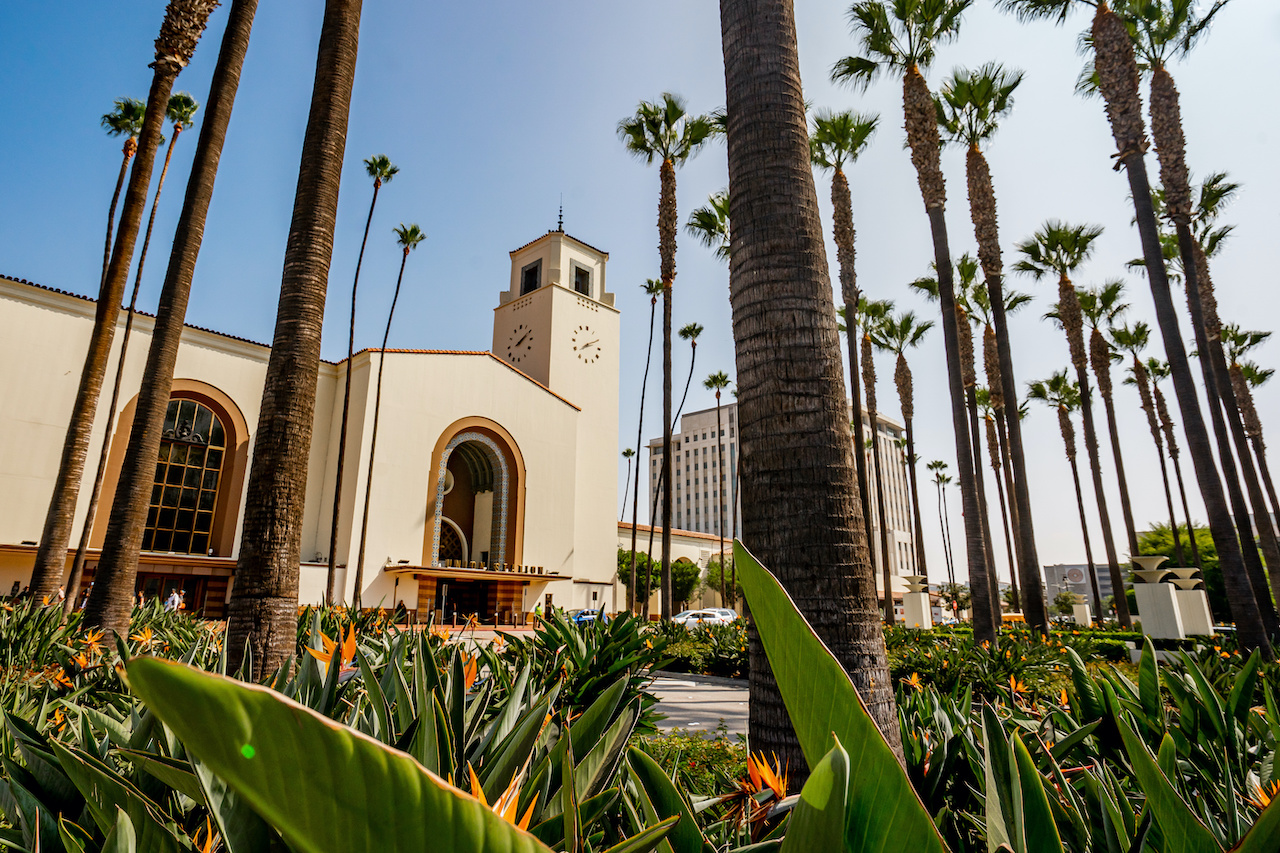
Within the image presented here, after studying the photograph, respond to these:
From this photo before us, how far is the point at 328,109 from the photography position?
6238 mm

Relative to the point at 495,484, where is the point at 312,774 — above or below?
below

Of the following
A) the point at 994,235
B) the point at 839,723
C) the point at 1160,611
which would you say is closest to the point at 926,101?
the point at 994,235

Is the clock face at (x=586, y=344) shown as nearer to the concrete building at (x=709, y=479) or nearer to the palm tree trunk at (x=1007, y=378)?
the palm tree trunk at (x=1007, y=378)

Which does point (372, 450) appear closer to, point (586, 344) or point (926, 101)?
point (586, 344)

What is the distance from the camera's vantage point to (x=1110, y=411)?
2442cm

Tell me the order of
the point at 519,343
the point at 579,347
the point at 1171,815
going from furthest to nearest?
1. the point at 519,343
2. the point at 579,347
3. the point at 1171,815

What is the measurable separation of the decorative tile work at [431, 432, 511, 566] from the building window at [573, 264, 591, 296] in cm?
1121

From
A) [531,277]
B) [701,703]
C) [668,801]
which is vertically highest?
[531,277]

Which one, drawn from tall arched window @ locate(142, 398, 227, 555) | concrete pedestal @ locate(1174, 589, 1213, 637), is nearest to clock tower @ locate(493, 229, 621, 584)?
tall arched window @ locate(142, 398, 227, 555)

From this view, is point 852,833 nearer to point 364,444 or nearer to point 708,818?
point 708,818

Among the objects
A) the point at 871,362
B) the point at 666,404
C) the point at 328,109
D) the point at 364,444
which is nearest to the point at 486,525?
the point at 364,444

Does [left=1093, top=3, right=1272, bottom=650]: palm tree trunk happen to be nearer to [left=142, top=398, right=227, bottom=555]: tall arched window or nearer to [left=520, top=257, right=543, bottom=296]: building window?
[left=142, top=398, right=227, bottom=555]: tall arched window

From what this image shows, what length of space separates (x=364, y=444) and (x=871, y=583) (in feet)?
84.8

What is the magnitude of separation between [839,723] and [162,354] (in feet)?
32.8
